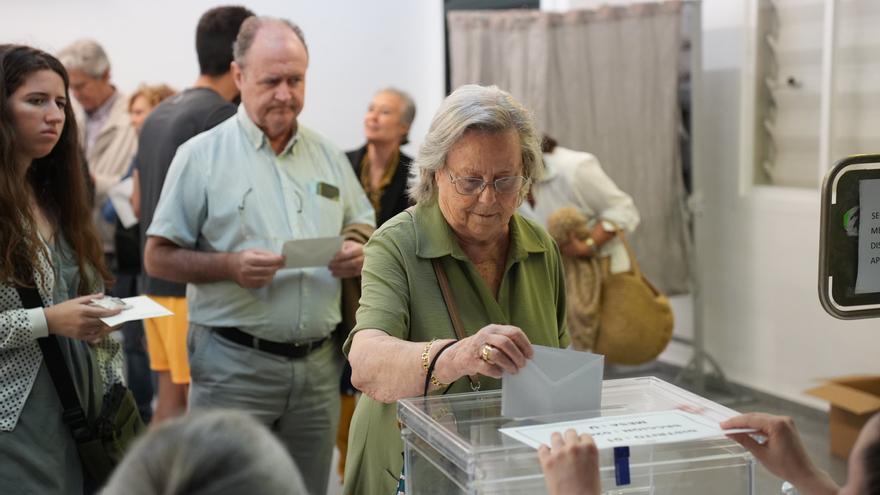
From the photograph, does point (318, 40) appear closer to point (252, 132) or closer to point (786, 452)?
point (252, 132)

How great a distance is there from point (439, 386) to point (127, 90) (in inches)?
200

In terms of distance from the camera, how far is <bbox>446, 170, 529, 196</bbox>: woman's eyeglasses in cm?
216

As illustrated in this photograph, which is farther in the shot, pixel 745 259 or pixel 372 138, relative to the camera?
pixel 745 259

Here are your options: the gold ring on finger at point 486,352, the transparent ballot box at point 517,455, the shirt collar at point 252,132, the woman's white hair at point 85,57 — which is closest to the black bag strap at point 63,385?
the shirt collar at point 252,132

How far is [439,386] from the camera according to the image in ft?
6.66

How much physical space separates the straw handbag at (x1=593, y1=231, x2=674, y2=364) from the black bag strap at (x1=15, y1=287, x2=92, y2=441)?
2.78 metres

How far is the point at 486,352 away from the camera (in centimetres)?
179

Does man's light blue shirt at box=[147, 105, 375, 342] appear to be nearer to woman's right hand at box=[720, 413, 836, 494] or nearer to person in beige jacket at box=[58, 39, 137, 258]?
woman's right hand at box=[720, 413, 836, 494]

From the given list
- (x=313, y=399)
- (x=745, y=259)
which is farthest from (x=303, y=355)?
(x=745, y=259)

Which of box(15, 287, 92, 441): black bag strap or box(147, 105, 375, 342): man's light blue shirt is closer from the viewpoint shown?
box(15, 287, 92, 441): black bag strap

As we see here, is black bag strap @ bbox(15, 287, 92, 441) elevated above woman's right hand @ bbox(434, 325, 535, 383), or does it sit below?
below

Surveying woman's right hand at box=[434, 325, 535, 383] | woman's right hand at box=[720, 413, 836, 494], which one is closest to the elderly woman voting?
woman's right hand at box=[434, 325, 535, 383]

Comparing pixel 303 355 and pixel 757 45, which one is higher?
pixel 757 45

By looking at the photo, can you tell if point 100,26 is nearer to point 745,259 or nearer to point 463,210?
point 745,259
